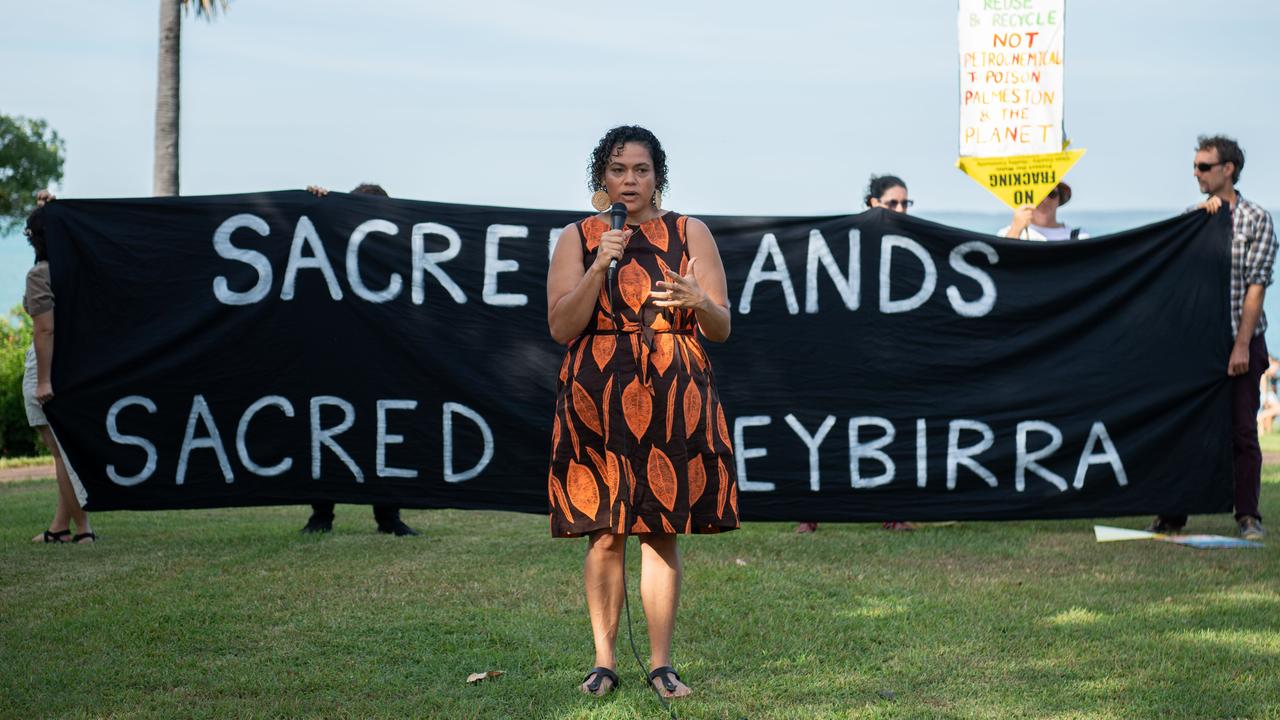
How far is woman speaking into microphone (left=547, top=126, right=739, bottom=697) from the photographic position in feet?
12.9

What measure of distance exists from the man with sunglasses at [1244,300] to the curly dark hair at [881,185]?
1.64 metres

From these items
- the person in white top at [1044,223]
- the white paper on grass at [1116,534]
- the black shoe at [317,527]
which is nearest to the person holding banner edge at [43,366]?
the black shoe at [317,527]

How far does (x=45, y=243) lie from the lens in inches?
270

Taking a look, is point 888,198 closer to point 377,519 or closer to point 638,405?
point 377,519

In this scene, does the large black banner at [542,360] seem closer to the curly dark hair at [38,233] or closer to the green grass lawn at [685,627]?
the curly dark hair at [38,233]

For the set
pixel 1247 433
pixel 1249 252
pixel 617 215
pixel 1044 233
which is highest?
pixel 1044 233

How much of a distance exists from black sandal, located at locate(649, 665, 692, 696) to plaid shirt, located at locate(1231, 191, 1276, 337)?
4306 millimetres

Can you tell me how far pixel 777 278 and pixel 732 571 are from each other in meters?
1.81

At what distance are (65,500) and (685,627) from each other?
386 cm

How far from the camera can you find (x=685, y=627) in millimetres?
4953

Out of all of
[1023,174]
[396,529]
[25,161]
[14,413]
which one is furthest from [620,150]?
[25,161]

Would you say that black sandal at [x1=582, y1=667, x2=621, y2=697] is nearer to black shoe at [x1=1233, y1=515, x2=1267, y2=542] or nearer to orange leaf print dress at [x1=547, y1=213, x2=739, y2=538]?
orange leaf print dress at [x1=547, y1=213, x2=739, y2=538]

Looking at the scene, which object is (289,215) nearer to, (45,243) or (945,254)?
(45,243)

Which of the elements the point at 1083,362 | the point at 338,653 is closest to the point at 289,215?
the point at 338,653
